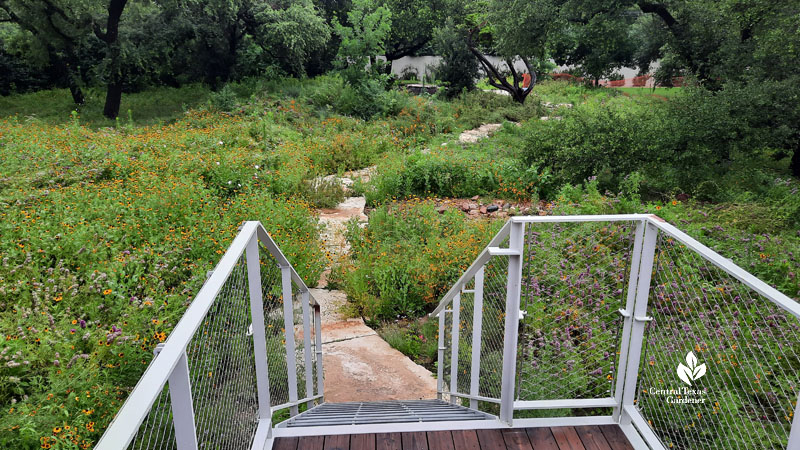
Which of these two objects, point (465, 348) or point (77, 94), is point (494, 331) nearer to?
point (465, 348)

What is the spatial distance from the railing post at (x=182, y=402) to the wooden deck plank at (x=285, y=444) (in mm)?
1433

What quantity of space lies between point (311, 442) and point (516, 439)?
1045mm

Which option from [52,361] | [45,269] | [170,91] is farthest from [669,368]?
[170,91]

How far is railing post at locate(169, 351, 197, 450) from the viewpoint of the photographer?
47.9 inches

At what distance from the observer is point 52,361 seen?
3709mm

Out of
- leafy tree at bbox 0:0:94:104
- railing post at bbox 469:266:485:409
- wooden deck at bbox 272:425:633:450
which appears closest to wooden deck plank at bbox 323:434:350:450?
wooden deck at bbox 272:425:633:450

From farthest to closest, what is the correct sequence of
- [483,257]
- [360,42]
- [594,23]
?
[360,42], [594,23], [483,257]

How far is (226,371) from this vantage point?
1.99m

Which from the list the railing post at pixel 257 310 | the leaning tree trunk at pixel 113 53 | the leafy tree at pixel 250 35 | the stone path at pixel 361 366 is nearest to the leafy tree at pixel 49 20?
the leaning tree trunk at pixel 113 53

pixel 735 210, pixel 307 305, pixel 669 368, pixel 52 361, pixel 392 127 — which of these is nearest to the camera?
pixel 669 368

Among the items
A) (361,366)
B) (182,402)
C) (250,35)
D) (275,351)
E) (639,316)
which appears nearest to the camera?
(182,402)

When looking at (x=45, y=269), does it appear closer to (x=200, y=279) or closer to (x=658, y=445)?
(x=200, y=279)

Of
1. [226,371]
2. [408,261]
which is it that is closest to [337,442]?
[226,371]

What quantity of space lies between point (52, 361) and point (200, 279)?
1.40 meters
